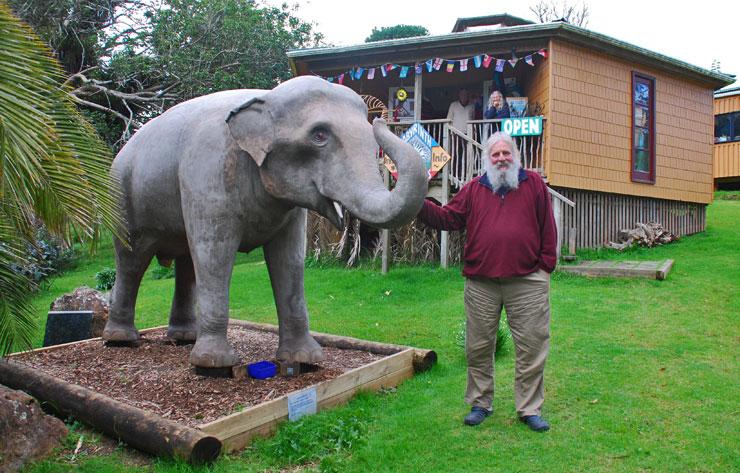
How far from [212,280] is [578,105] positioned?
32.4 feet

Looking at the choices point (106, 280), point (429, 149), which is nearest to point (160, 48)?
point (106, 280)

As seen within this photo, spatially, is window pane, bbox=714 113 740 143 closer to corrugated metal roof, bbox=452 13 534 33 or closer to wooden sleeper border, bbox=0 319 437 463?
corrugated metal roof, bbox=452 13 534 33

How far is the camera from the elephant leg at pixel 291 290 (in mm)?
4566

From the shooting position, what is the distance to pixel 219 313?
13.7 feet

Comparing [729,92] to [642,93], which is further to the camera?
[729,92]

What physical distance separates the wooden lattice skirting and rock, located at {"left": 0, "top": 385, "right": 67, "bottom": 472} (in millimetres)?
9862

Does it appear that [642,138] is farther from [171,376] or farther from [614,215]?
[171,376]

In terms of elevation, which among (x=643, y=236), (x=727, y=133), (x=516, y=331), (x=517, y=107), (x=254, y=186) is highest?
(x=727, y=133)

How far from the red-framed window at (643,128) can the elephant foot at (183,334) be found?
10522 mm

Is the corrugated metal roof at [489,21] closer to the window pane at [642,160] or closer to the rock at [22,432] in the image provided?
the window pane at [642,160]

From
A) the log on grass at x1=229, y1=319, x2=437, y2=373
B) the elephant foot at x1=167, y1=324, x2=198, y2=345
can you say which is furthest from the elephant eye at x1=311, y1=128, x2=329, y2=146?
the elephant foot at x1=167, y1=324, x2=198, y2=345

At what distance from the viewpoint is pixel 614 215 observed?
12.7m

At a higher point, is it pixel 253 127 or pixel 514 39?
pixel 514 39

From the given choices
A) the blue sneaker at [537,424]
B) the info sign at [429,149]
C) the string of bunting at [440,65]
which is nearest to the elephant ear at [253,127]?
the blue sneaker at [537,424]
